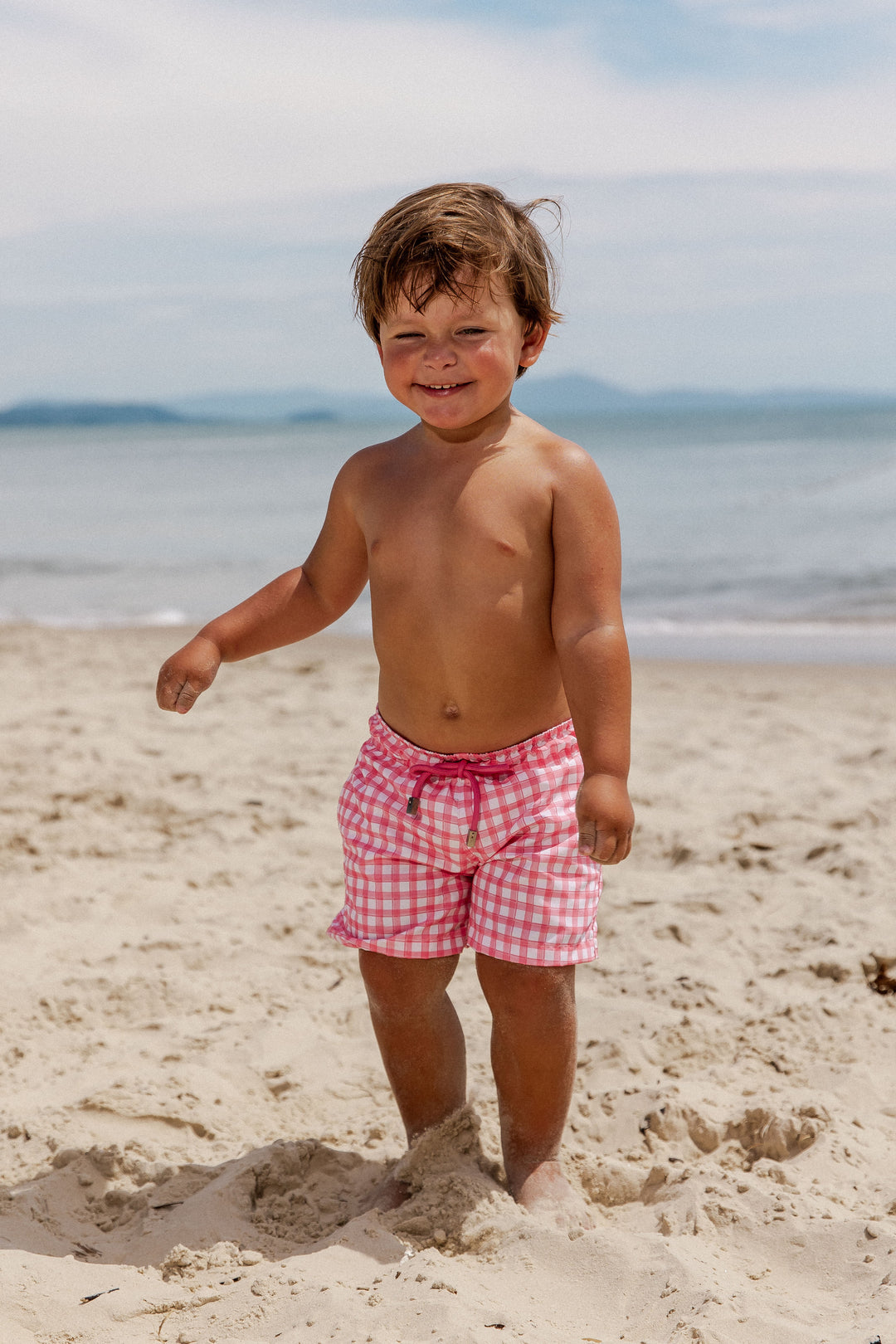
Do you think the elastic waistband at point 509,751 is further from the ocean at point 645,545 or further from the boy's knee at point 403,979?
the ocean at point 645,545

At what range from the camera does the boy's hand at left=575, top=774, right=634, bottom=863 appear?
176 centimetres

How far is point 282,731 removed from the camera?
16.2 ft

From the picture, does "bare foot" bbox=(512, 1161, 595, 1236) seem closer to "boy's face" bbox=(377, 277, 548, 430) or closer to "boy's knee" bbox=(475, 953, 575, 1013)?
"boy's knee" bbox=(475, 953, 575, 1013)

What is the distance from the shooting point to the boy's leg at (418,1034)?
2.07 metres

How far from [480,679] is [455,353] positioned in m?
0.52

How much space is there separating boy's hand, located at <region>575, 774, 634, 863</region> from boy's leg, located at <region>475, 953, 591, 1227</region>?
1.01ft

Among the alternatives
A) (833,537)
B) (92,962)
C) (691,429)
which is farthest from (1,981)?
(691,429)

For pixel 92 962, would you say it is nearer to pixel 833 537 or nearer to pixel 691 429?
pixel 833 537

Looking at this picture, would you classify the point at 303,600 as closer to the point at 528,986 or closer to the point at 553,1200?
the point at 528,986

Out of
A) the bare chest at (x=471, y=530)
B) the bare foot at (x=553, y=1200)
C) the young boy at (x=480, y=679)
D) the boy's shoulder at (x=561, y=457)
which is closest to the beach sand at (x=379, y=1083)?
the bare foot at (x=553, y=1200)

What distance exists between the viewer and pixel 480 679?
6.50 feet

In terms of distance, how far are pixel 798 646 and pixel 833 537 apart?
564 centimetres

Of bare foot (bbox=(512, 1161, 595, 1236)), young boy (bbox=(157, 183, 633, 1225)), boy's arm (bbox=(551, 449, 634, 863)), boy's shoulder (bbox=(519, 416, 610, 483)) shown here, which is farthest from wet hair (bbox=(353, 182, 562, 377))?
bare foot (bbox=(512, 1161, 595, 1236))

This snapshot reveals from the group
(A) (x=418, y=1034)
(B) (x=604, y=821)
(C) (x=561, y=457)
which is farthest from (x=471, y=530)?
(A) (x=418, y=1034)
